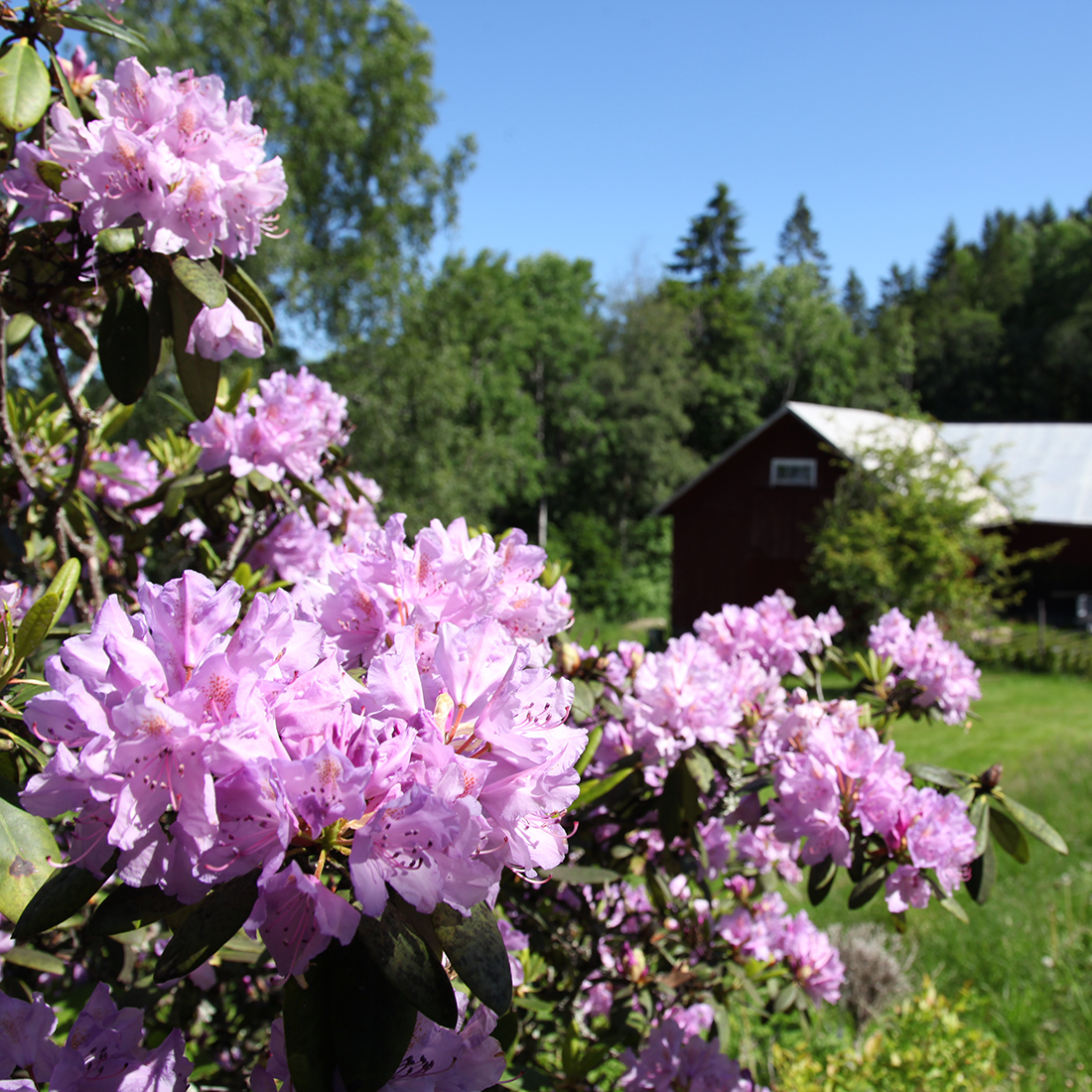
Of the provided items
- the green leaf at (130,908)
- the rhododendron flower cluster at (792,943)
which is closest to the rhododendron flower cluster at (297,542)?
the green leaf at (130,908)

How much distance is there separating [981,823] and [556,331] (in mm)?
28006

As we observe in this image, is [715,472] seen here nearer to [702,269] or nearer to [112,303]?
[112,303]

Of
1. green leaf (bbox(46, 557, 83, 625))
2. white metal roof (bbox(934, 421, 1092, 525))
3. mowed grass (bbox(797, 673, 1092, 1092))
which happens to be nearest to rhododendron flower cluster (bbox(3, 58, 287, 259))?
green leaf (bbox(46, 557, 83, 625))

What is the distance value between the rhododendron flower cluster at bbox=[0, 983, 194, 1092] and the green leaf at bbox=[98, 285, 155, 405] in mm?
878

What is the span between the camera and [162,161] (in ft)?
3.74

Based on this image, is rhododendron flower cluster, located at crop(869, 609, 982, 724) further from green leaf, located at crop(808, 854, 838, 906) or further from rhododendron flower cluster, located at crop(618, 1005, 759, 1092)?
rhododendron flower cluster, located at crop(618, 1005, 759, 1092)

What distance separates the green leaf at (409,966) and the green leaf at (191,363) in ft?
3.20

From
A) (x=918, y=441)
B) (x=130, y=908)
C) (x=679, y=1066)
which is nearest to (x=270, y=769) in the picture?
(x=130, y=908)

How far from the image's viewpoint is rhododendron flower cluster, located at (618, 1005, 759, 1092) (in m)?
1.95

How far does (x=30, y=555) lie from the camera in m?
1.95

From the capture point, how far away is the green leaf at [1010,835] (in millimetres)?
1593

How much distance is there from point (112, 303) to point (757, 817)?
63.2 inches

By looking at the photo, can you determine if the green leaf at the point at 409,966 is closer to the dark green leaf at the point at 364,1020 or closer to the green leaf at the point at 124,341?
the dark green leaf at the point at 364,1020

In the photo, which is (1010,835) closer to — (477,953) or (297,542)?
(477,953)
